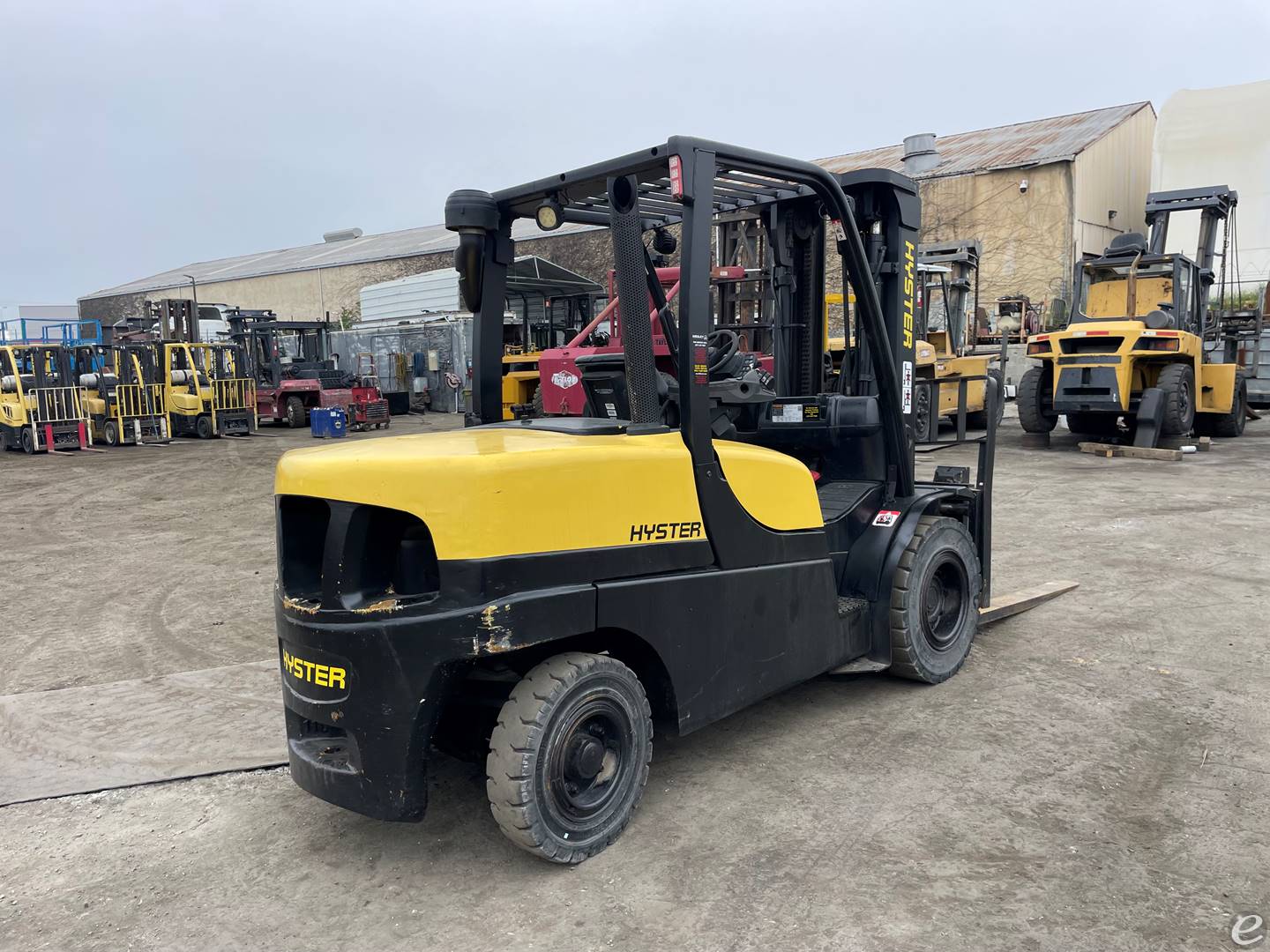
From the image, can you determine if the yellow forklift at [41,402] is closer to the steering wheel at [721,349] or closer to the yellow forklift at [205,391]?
the yellow forklift at [205,391]

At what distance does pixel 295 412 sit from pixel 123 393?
171 inches

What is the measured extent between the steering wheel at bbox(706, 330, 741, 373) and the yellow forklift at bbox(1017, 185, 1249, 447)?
11.1 m

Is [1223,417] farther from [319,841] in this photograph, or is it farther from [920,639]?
[319,841]

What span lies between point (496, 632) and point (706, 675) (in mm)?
931

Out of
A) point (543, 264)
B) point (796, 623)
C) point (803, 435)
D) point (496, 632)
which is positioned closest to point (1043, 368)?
point (543, 264)

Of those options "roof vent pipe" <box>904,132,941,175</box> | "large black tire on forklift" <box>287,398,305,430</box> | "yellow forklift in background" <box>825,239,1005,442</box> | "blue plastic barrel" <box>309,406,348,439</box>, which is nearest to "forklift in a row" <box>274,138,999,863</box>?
"yellow forklift in background" <box>825,239,1005,442</box>

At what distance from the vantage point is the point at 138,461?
15.9 meters

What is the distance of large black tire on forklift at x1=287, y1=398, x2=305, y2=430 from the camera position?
22922mm

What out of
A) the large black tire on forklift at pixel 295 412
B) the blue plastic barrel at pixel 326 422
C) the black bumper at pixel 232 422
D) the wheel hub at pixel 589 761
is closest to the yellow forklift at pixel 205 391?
the black bumper at pixel 232 422

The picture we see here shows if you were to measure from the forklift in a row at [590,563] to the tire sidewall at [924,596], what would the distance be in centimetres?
2

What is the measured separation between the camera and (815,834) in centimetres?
323

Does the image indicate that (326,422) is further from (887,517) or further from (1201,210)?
(887,517)

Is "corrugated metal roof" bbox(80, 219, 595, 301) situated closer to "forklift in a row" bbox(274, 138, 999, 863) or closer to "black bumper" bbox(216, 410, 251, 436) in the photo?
"black bumper" bbox(216, 410, 251, 436)

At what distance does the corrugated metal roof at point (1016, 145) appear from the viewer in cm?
2506
